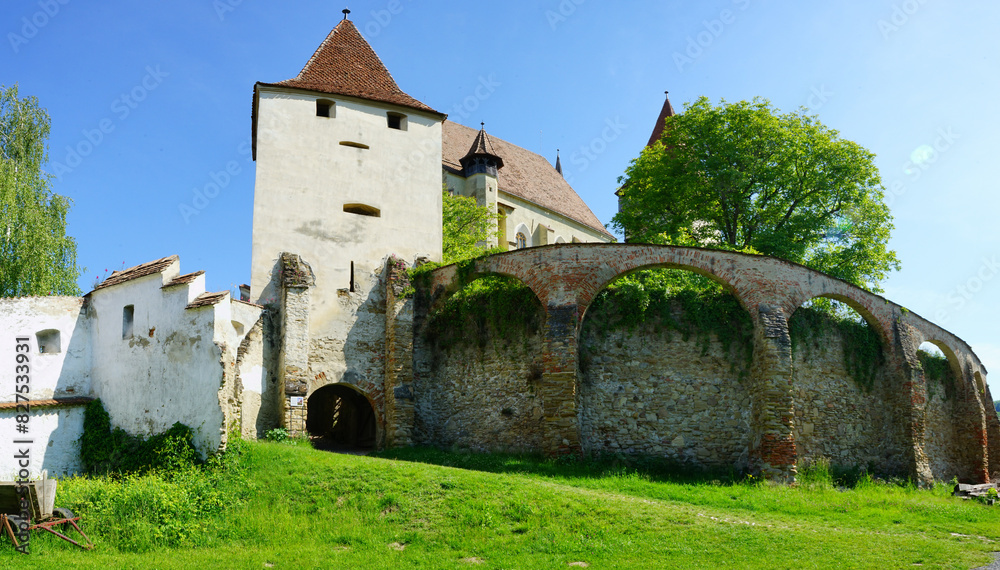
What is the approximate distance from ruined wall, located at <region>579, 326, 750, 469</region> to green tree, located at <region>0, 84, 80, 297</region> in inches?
812

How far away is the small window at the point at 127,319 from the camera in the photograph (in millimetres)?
20312

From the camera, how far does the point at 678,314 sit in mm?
21578

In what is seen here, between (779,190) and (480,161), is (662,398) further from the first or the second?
(480,161)

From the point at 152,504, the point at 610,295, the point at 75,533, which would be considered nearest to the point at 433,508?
the point at 152,504

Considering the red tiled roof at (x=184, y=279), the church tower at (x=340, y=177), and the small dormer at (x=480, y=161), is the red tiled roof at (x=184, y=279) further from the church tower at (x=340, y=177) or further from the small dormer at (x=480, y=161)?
the small dormer at (x=480, y=161)

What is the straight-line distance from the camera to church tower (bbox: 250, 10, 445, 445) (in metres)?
23.4

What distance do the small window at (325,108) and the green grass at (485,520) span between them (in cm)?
1209

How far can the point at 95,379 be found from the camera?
20578 millimetres

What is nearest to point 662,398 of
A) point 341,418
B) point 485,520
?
point 485,520

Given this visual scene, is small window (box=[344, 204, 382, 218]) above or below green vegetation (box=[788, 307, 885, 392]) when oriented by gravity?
above

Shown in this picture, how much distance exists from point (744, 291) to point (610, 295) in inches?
138

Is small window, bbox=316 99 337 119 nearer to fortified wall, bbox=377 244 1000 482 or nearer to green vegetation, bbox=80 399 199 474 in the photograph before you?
fortified wall, bbox=377 244 1000 482

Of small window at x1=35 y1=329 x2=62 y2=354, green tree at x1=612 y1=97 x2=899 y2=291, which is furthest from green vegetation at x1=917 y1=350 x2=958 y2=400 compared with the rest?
small window at x1=35 y1=329 x2=62 y2=354

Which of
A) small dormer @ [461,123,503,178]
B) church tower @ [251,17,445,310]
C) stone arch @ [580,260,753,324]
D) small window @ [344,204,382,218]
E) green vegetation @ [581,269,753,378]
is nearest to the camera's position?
stone arch @ [580,260,753,324]
